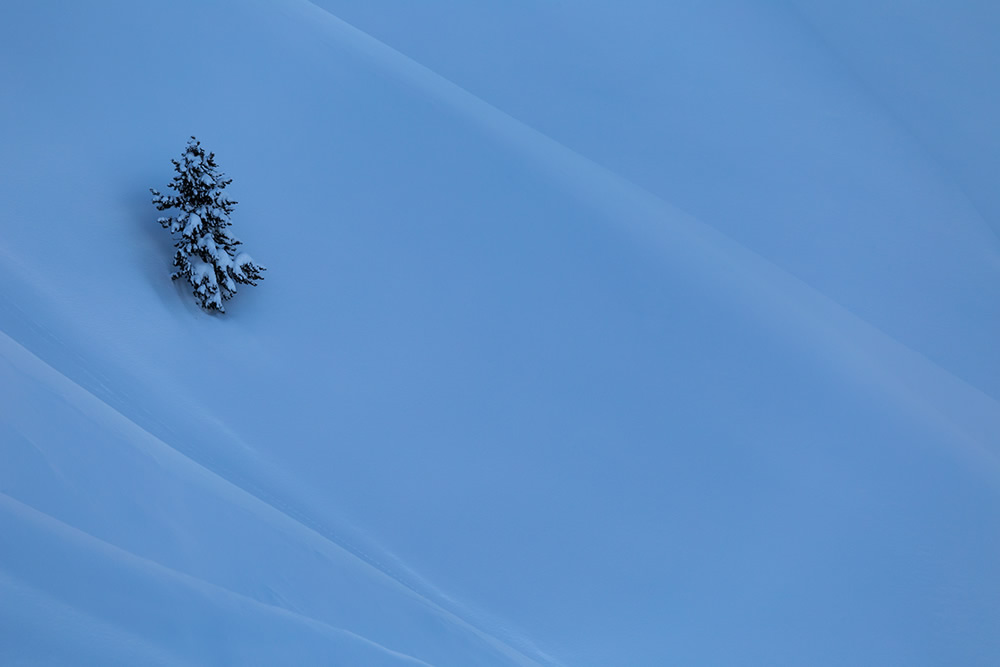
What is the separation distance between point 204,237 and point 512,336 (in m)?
2.41

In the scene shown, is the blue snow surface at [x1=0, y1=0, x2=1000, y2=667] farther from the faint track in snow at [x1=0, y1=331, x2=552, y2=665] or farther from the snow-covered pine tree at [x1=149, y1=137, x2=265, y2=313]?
the snow-covered pine tree at [x1=149, y1=137, x2=265, y2=313]

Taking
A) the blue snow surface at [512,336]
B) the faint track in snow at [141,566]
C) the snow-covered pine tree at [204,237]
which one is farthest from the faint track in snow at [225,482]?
the snow-covered pine tree at [204,237]

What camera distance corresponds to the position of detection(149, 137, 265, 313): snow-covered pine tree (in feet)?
18.2

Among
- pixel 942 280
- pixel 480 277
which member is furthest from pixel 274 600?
pixel 942 280

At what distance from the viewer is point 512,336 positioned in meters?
6.30

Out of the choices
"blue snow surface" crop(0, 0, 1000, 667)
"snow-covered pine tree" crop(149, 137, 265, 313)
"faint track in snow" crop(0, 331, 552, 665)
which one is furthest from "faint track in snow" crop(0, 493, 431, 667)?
"snow-covered pine tree" crop(149, 137, 265, 313)

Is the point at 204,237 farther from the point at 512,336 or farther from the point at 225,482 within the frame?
the point at 512,336

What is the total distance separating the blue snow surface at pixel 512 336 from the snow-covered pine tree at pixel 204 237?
0.20m

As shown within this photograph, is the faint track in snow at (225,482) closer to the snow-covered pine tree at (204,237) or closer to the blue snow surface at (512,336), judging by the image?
the blue snow surface at (512,336)

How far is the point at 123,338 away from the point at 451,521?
244 cm

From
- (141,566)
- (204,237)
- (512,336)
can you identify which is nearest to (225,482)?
(141,566)

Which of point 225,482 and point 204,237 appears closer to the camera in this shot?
point 225,482

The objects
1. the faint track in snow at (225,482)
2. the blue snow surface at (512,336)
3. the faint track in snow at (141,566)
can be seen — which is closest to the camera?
the faint track in snow at (141,566)

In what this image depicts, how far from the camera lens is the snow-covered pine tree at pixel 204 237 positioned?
218 inches
